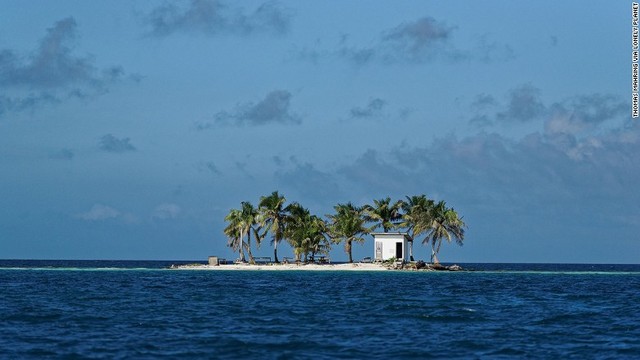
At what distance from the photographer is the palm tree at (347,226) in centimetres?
14150

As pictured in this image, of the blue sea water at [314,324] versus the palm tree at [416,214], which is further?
the palm tree at [416,214]

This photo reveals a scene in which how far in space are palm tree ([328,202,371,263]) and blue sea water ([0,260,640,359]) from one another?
5835 centimetres

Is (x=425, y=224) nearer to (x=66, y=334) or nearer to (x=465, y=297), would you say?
(x=465, y=297)

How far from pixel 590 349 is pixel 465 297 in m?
33.7

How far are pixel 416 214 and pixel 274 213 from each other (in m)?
22.5

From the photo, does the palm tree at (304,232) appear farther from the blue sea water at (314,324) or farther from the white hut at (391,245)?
the blue sea water at (314,324)

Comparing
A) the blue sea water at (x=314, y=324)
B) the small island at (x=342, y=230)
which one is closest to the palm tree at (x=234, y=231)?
the small island at (x=342, y=230)

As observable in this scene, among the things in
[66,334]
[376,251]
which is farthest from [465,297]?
[376,251]

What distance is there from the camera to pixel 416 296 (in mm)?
76000

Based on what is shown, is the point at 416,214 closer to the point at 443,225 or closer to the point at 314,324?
the point at 443,225

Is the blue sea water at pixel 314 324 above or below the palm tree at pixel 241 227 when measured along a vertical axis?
below

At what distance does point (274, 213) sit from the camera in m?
140

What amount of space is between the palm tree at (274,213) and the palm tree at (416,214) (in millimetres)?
19292

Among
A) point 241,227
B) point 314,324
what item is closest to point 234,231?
point 241,227
